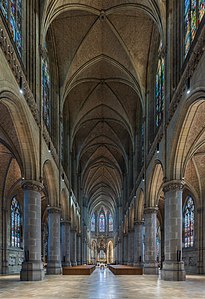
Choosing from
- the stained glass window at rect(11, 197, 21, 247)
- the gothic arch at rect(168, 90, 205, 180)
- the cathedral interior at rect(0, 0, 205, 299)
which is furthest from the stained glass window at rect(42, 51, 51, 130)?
the stained glass window at rect(11, 197, 21, 247)

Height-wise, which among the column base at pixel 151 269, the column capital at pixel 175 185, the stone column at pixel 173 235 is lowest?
the column base at pixel 151 269

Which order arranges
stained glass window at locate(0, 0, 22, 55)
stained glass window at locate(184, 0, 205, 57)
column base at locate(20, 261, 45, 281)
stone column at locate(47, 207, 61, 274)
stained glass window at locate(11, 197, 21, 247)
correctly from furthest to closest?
stained glass window at locate(11, 197, 21, 247)
stone column at locate(47, 207, 61, 274)
column base at locate(20, 261, 45, 281)
stained glass window at locate(0, 0, 22, 55)
stained glass window at locate(184, 0, 205, 57)

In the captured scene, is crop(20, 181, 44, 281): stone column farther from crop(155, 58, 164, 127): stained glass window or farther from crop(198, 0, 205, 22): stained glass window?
crop(198, 0, 205, 22): stained glass window

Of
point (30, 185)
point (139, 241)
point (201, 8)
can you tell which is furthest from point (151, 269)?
point (201, 8)

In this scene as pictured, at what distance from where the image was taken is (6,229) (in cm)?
3400

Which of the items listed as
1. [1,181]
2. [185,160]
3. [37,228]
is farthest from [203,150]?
[1,181]

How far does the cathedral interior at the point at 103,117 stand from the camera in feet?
61.4

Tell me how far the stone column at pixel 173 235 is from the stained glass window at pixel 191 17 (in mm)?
8032

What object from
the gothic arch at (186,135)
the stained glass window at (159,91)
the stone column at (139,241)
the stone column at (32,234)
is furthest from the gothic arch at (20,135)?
the stone column at (139,241)

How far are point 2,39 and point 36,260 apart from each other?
41.7 feet

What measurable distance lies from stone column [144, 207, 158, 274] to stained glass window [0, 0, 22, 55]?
17727 mm

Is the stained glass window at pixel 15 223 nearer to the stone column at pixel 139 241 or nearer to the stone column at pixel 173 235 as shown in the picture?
the stone column at pixel 139 241

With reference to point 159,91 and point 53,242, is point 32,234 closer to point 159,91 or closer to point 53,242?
point 53,242

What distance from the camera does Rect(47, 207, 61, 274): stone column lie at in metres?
30.6
